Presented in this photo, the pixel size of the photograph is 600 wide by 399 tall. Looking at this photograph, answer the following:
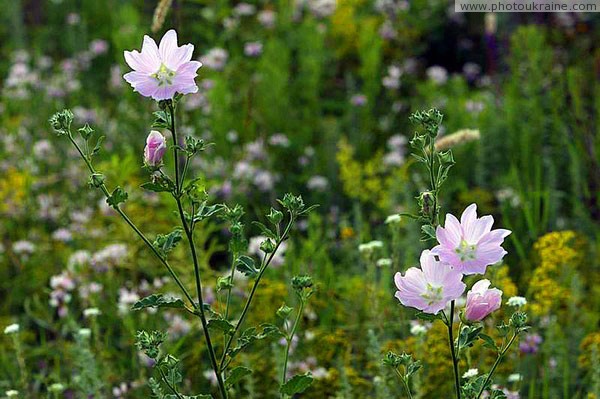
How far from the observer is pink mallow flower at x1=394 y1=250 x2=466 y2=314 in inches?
51.9

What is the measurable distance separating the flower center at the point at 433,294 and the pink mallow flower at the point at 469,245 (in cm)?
4

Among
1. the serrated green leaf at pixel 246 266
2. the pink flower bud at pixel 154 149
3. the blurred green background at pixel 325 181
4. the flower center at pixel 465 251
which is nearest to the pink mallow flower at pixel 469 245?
the flower center at pixel 465 251

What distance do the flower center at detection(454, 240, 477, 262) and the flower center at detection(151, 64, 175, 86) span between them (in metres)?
0.49

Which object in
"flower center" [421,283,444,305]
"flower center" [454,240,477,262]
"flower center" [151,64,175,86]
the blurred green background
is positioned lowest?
"flower center" [421,283,444,305]

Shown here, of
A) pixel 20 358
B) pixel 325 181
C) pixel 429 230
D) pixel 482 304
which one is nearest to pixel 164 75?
pixel 429 230

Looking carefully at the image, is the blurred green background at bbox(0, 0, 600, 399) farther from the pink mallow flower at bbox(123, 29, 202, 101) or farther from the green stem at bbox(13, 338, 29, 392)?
the pink mallow flower at bbox(123, 29, 202, 101)

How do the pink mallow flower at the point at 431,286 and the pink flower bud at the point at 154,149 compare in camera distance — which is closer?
the pink mallow flower at the point at 431,286

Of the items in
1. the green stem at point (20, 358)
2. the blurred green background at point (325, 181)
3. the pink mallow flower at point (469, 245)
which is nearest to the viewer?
the pink mallow flower at point (469, 245)

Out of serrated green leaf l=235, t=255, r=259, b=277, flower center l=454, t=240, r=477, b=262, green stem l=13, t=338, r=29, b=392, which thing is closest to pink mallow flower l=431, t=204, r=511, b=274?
flower center l=454, t=240, r=477, b=262

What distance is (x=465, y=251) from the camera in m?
1.30

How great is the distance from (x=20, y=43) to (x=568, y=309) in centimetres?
416

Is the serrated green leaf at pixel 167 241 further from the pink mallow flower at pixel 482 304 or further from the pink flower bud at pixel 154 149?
the pink mallow flower at pixel 482 304

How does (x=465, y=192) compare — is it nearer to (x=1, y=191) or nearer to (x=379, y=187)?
(x=379, y=187)

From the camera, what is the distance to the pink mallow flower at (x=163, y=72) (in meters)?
1.39
